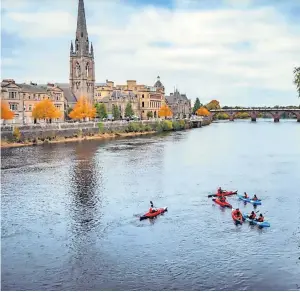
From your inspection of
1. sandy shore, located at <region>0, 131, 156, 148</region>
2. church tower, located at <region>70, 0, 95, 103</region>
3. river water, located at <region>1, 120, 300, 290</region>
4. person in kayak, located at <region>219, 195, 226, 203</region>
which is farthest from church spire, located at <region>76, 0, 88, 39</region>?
person in kayak, located at <region>219, 195, 226, 203</region>

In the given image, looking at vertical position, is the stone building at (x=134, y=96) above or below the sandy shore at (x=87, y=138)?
above

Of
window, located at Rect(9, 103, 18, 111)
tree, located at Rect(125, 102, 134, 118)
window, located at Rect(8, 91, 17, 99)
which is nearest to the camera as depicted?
window, located at Rect(8, 91, 17, 99)

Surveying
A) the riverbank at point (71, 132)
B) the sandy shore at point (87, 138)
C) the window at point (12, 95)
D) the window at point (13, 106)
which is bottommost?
the sandy shore at point (87, 138)

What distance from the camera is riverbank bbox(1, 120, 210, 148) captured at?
83688mm

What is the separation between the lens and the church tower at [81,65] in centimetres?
15038

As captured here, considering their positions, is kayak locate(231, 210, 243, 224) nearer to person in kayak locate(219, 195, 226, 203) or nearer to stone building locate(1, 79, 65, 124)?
person in kayak locate(219, 195, 226, 203)

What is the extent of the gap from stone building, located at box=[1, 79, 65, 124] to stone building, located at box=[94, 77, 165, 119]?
129ft

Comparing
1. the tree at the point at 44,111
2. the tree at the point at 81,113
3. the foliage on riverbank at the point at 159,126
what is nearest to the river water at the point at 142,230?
the tree at the point at 44,111

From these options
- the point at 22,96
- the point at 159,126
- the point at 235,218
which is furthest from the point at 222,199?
the point at 159,126

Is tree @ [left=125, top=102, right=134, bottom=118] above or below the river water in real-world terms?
above

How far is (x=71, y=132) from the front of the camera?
99188mm

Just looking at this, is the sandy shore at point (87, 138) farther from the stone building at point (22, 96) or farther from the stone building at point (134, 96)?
the stone building at point (134, 96)

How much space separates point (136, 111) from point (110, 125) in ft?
174

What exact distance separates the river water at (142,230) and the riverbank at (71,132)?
2420cm
